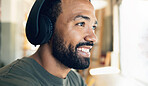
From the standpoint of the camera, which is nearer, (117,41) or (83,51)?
(83,51)

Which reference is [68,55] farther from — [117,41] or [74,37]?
[117,41]

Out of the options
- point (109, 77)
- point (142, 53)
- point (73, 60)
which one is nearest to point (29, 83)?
point (73, 60)

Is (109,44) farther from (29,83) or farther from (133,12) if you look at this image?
(29,83)

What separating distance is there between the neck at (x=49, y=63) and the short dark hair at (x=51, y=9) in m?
0.15

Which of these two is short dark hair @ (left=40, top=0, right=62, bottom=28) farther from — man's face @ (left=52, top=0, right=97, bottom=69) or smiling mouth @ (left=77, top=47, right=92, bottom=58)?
smiling mouth @ (left=77, top=47, right=92, bottom=58)

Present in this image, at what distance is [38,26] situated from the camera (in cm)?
69

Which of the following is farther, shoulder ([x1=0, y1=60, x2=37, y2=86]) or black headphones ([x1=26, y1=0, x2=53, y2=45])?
black headphones ([x1=26, y1=0, x2=53, y2=45])

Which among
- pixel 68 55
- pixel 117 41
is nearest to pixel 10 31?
pixel 117 41

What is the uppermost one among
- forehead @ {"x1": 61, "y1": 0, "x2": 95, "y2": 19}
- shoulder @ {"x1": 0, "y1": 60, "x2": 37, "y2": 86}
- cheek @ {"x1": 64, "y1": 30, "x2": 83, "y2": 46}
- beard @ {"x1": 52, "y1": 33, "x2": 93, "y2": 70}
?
forehead @ {"x1": 61, "y1": 0, "x2": 95, "y2": 19}

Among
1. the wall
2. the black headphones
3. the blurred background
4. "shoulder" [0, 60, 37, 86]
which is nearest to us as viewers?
"shoulder" [0, 60, 37, 86]

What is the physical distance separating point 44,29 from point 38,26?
39 millimetres

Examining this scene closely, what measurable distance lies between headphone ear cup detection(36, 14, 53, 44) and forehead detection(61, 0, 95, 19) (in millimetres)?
91

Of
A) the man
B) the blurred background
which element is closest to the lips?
the man

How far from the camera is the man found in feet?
2.16
